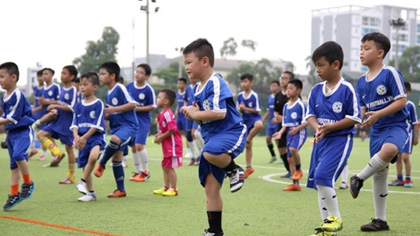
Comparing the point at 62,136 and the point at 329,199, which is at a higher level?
the point at 329,199

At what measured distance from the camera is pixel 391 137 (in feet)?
23.7

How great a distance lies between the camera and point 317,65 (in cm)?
671

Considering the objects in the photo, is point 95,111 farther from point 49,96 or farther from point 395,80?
point 49,96

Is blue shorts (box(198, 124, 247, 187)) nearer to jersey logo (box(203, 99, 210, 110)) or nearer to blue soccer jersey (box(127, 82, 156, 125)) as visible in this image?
jersey logo (box(203, 99, 210, 110))

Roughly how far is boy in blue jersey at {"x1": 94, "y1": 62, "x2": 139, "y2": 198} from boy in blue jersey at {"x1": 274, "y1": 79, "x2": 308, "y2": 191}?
3.01 m

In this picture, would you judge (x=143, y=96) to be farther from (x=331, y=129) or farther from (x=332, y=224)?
(x=332, y=224)

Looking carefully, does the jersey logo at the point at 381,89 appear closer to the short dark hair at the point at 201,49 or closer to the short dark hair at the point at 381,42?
the short dark hair at the point at 381,42

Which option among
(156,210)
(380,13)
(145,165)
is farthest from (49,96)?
(380,13)

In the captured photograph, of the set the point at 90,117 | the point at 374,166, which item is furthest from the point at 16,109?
the point at 374,166

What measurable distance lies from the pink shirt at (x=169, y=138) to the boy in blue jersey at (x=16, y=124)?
2.38 m

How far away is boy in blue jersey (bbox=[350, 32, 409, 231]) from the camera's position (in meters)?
7.08

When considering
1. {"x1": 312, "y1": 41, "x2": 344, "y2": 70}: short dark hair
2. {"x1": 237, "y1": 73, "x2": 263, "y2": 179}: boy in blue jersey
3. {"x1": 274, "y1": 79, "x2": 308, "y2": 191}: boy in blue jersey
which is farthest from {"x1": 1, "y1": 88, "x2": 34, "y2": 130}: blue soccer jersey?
{"x1": 237, "y1": 73, "x2": 263, "y2": 179}: boy in blue jersey

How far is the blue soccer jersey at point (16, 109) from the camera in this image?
8.79 meters

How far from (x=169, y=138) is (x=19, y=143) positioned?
2679 millimetres
